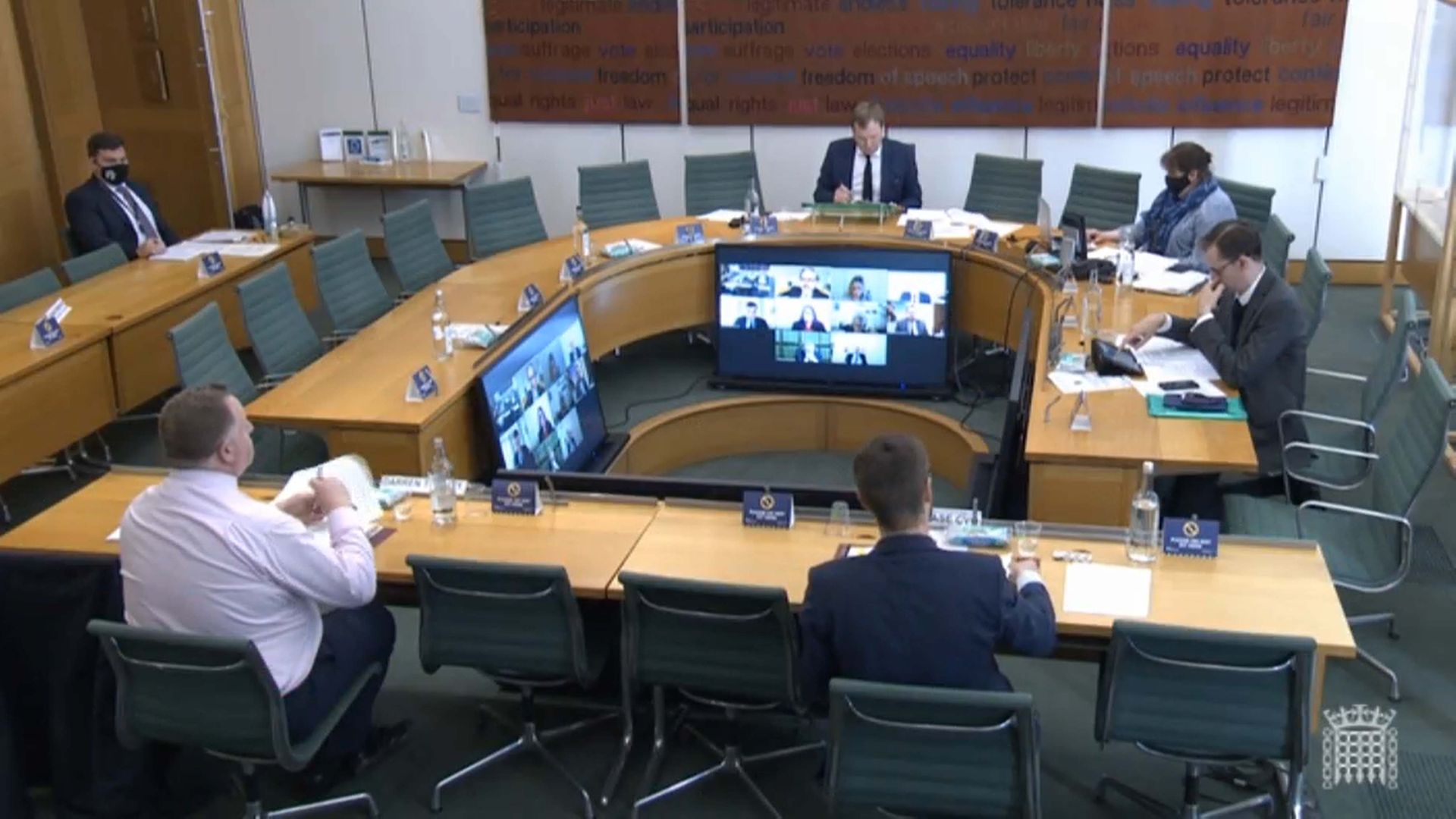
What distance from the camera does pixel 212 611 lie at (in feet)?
10.4

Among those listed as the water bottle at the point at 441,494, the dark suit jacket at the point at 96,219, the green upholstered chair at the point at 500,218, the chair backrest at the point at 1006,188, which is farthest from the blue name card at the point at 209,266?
the chair backrest at the point at 1006,188

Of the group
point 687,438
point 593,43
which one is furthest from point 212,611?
point 593,43

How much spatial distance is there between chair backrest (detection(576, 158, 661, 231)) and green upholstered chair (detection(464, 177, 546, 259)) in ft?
1.06

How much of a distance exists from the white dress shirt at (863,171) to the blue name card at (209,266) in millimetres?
3460

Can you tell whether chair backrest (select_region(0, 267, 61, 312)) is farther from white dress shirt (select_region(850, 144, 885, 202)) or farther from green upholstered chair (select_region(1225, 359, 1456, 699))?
green upholstered chair (select_region(1225, 359, 1456, 699))

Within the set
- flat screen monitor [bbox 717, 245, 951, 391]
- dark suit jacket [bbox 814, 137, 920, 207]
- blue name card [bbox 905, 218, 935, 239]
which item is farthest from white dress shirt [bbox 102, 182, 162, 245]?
blue name card [bbox 905, 218, 935, 239]

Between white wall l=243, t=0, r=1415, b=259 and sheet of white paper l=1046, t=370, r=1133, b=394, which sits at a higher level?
white wall l=243, t=0, r=1415, b=259

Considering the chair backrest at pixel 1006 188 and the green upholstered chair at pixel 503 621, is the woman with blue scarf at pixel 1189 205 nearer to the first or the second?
the chair backrest at pixel 1006 188

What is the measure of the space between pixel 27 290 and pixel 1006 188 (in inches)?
201

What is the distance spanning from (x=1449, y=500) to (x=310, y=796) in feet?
15.1

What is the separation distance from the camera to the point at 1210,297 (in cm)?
534

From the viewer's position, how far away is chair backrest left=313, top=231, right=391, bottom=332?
606 centimetres

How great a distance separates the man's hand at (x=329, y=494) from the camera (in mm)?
3471

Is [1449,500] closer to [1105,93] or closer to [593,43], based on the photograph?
[1105,93]
